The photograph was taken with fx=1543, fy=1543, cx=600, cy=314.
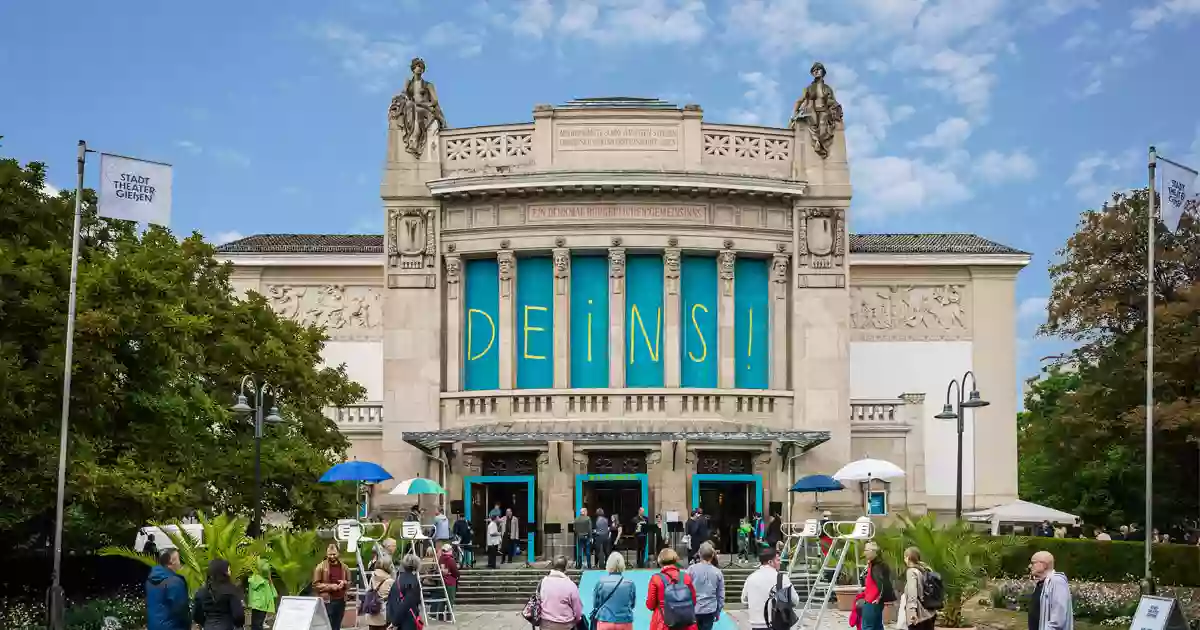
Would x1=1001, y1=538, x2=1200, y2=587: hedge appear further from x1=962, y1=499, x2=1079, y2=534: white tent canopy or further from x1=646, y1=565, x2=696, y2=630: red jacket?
x1=646, y1=565, x2=696, y2=630: red jacket

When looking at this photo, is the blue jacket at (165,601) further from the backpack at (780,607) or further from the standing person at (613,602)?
the backpack at (780,607)

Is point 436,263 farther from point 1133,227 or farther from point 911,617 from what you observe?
point 911,617

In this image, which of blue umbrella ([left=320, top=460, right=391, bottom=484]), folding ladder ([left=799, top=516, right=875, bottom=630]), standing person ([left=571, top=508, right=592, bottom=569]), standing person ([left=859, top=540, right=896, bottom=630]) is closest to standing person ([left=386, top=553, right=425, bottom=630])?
standing person ([left=859, top=540, right=896, bottom=630])

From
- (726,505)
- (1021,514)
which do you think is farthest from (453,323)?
(1021,514)

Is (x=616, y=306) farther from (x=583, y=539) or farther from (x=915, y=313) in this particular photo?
(x=915, y=313)

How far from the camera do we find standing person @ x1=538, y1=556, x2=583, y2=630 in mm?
19719

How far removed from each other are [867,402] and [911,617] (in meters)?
32.5

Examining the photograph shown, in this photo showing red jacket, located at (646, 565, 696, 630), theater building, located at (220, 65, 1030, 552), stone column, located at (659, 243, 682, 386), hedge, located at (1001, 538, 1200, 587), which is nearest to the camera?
red jacket, located at (646, 565, 696, 630)

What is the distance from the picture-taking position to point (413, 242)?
51.0 meters

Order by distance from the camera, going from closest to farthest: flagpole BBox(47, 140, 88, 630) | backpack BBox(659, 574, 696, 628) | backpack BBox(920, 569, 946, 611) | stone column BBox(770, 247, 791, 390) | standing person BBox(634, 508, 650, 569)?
backpack BBox(659, 574, 696, 628)
backpack BBox(920, 569, 946, 611)
flagpole BBox(47, 140, 88, 630)
standing person BBox(634, 508, 650, 569)
stone column BBox(770, 247, 791, 390)

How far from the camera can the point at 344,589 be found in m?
26.3

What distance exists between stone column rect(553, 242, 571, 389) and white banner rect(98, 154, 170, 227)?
1952 cm

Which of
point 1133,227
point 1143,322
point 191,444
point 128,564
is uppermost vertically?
point 1133,227

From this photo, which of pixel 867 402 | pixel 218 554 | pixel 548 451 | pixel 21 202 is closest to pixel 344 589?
pixel 218 554
